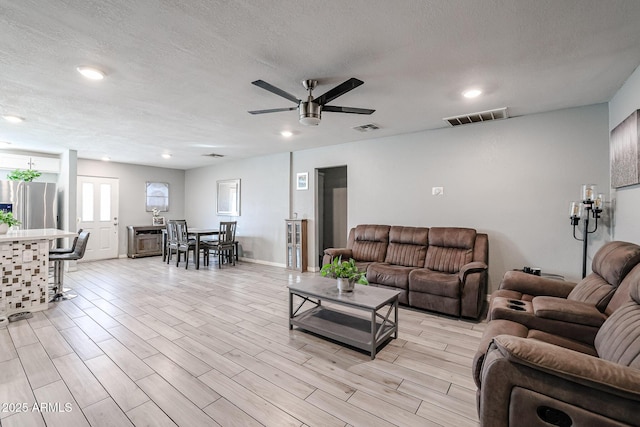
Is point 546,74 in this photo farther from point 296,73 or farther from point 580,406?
point 580,406

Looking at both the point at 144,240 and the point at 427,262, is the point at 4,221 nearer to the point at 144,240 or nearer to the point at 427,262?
the point at 144,240

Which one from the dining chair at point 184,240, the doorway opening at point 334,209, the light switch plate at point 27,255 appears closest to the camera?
the light switch plate at point 27,255

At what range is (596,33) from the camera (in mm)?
1923

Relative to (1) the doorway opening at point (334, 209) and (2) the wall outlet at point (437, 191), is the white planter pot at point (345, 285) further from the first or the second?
(1) the doorway opening at point (334, 209)

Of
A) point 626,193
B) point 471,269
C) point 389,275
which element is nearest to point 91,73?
point 389,275

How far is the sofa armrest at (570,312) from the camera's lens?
5.81 ft

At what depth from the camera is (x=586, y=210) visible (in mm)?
3127

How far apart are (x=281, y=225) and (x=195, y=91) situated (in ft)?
12.1

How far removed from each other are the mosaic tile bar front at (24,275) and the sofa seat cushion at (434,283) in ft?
15.3

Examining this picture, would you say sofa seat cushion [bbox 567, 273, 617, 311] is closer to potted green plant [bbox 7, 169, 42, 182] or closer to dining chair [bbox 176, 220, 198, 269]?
dining chair [bbox 176, 220, 198, 269]

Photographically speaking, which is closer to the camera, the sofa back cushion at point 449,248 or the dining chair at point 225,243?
the sofa back cushion at point 449,248

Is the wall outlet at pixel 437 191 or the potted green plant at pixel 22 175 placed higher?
the potted green plant at pixel 22 175

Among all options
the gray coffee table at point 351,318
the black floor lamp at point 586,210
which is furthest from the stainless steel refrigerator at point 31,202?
the black floor lamp at point 586,210

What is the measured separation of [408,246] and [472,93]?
219 centimetres
